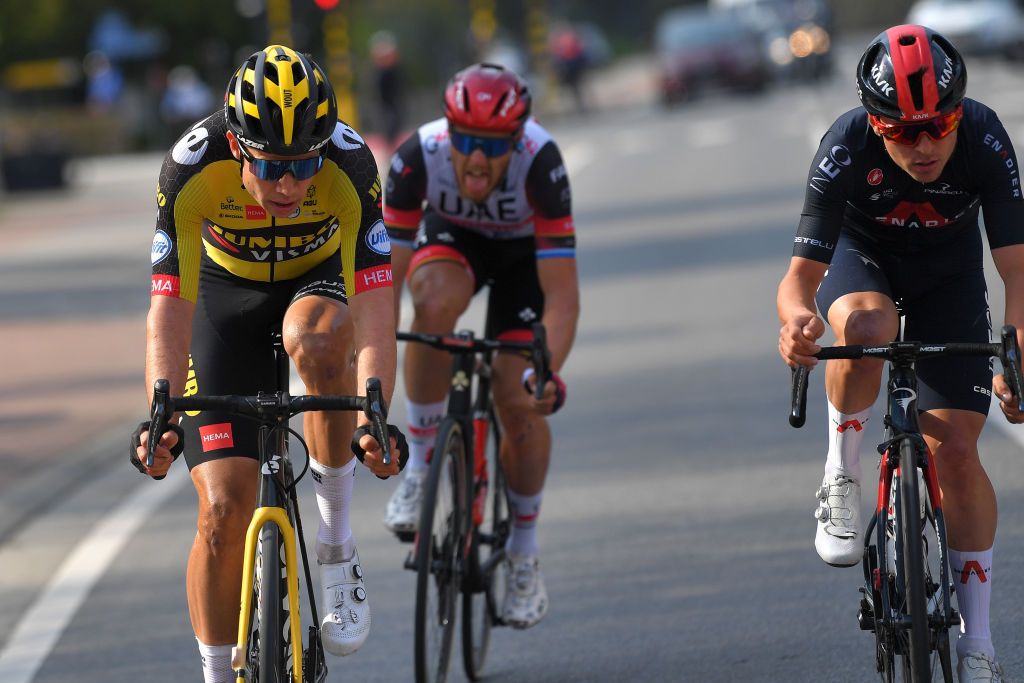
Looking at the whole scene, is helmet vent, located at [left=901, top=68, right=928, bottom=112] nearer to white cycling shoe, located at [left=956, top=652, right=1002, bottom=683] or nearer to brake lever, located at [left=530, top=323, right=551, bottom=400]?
brake lever, located at [left=530, top=323, right=551, bottom=400]

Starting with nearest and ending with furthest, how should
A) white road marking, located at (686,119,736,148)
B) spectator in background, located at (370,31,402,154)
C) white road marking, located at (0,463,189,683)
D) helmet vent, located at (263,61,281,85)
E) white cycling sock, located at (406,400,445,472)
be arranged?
helmet vent, located at (263,61,281,85) < white cycling sock, located at (406,400,445,472) < white road marking, located at (0,463,189,683) < white road marking, located at (686,119,736,148) < spectator in background, located at (370,31,402,154)

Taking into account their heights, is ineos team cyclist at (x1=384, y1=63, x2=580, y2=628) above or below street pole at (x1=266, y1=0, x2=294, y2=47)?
below

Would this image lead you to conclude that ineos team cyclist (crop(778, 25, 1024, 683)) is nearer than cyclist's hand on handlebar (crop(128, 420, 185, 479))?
No

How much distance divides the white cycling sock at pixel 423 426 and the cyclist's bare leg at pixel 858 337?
5.37 feet

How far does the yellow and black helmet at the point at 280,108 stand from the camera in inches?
177

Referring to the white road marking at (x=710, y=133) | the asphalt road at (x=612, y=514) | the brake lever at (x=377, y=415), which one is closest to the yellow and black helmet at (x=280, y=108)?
the brake lever at (x=377, y=415)

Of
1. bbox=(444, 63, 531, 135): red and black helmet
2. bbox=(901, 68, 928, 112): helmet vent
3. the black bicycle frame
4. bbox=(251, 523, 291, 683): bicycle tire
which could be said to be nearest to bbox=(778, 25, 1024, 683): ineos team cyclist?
bbox=(901, 68, 928, 112): helmet vent

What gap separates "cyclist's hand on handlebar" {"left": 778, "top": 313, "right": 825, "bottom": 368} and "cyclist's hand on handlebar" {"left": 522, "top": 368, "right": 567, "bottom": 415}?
1014mm

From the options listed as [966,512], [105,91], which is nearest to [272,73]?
[966,512]

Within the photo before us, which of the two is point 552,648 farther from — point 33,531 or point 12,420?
point 12,420

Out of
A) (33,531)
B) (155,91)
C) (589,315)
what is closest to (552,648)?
(33,531)

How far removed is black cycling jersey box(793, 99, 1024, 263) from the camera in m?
4.85

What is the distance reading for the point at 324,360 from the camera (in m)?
4.96

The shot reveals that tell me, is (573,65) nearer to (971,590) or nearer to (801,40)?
(801,40)
